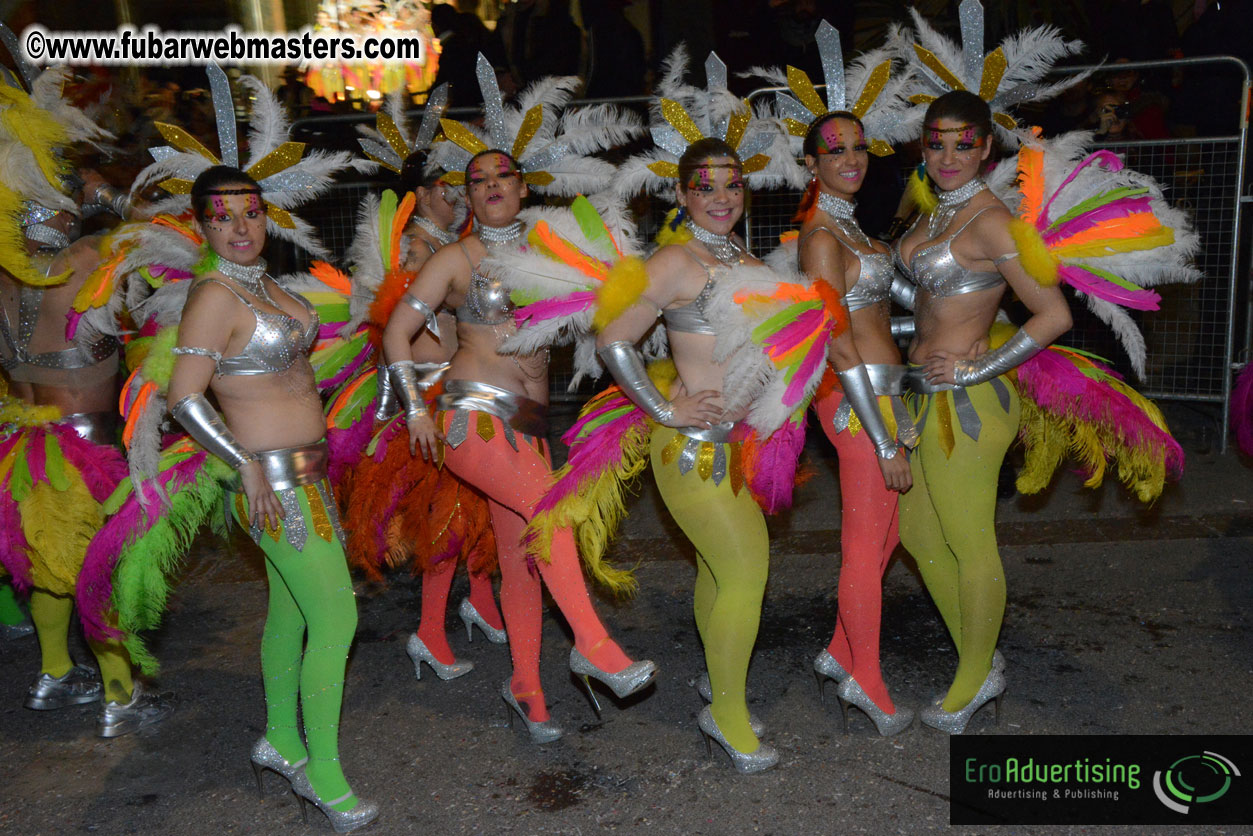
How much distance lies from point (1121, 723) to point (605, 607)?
219 centimetres

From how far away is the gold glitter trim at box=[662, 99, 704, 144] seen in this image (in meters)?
3.38

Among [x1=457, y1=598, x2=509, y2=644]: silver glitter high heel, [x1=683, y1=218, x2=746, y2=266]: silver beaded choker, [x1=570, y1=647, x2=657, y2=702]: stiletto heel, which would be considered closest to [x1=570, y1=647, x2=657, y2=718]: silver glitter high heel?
[x1=570, y1=647, x2=657, y2=702]: stiletto heel

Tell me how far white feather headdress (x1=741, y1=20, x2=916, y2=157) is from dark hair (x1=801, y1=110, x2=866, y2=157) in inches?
4.4

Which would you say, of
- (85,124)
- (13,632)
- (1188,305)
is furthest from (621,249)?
(1188,305)

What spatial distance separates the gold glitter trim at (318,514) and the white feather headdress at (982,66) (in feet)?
7.53

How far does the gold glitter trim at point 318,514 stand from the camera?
10.2ft

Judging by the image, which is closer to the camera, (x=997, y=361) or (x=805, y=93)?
A: (x=997, y=361)

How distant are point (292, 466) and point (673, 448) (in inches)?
44.1

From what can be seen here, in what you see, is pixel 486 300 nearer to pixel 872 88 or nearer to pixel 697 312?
pixel 697 312

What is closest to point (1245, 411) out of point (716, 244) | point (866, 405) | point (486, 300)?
point (866, 405)


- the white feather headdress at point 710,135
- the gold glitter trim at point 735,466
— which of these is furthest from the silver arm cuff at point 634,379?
the white feather headdress at point 710,135

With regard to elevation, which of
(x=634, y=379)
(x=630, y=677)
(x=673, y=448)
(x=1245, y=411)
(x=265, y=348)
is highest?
(x=265, y=348)

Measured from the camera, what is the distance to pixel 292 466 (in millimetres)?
3096

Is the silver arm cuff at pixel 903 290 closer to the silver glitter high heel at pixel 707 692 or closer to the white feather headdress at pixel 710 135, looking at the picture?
the white feather headdress at pixel 710 135
